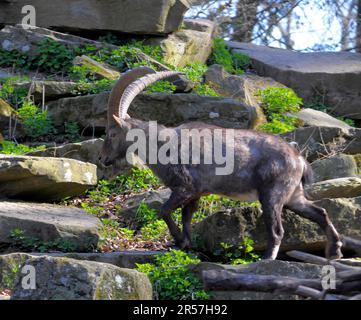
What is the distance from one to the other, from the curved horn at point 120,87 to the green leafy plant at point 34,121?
9.56 ft

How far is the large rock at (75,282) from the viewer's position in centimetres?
736

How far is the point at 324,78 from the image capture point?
1667 cm

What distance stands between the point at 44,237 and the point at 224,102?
443 centimetres

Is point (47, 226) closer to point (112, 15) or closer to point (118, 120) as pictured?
point (118, 120)

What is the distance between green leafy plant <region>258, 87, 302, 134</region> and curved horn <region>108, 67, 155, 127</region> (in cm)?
349

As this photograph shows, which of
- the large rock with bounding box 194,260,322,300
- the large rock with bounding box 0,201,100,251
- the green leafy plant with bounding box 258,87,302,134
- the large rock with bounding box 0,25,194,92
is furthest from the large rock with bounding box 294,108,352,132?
the large rock with bounding box 194,260,322,300

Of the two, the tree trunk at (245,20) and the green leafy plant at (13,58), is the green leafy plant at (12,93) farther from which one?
the tree trunk at (245,20)

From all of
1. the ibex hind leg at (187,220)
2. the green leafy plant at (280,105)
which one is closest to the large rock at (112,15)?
the green leafy plant at (280,105)

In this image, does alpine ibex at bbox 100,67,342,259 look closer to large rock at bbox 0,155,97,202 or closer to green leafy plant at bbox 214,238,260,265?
green leafy plant at bbox 214,238,260,265

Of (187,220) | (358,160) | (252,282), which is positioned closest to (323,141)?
(358,160)

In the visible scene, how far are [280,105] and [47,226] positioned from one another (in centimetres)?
605

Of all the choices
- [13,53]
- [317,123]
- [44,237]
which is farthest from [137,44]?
[44,237]

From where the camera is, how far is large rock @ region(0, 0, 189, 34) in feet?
51.8
